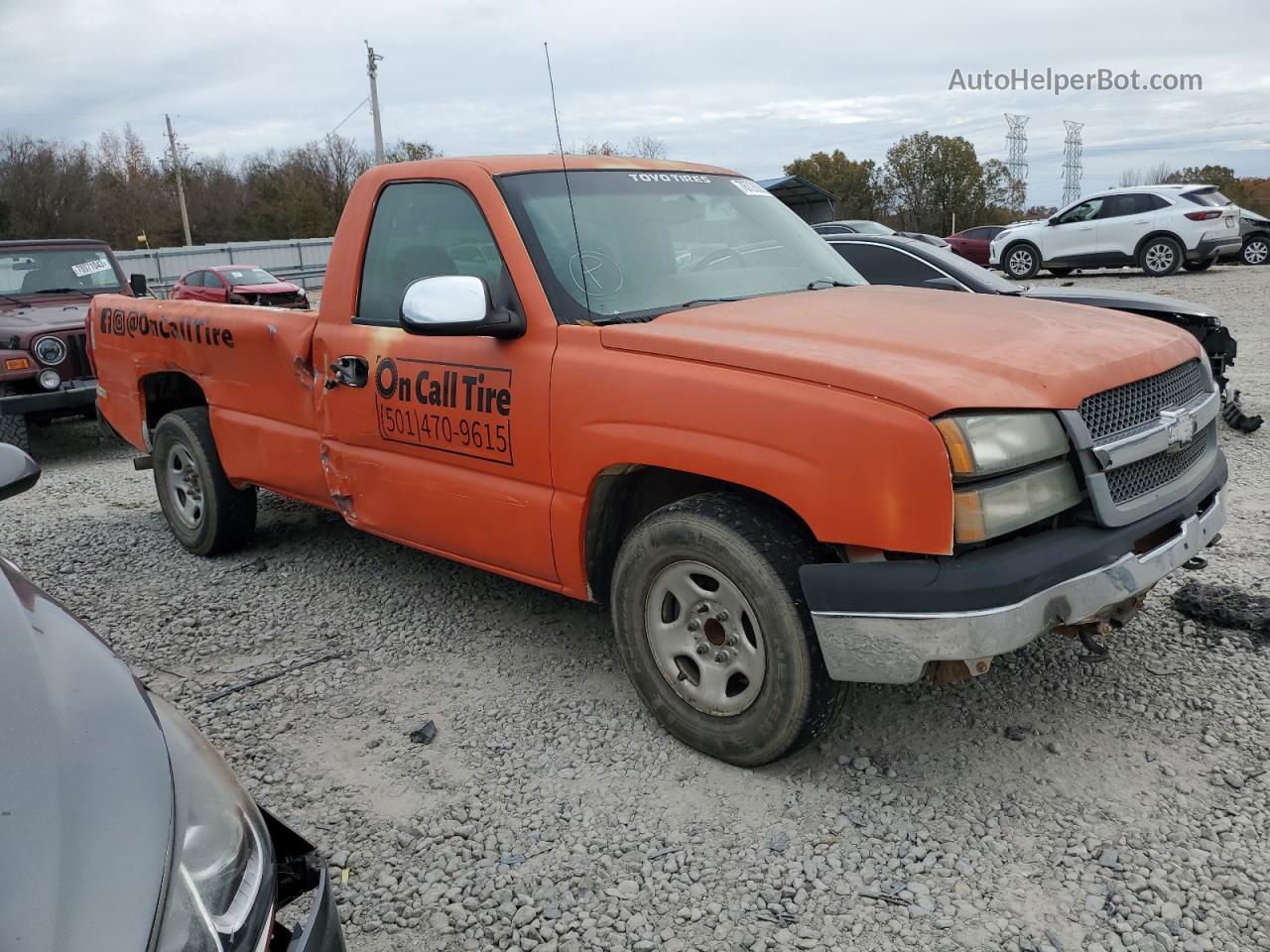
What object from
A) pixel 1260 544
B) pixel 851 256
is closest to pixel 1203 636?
pixel 1260 544

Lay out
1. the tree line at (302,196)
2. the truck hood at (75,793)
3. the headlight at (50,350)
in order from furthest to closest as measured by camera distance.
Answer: the tree line at (302,196), the headlight at (50,350), the truck hood at (75,793)

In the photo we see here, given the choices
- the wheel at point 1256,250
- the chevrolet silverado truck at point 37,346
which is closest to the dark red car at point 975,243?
the wheel at point 1256,250

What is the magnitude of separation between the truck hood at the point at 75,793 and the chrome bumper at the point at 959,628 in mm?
1627

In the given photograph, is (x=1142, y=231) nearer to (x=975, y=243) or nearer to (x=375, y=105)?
(x=975, y=243)

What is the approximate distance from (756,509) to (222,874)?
174 cm

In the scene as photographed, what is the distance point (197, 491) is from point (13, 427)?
12.6 feet

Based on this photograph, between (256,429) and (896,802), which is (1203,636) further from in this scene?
(256,429)

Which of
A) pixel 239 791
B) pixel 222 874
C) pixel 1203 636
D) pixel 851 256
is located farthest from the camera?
pixel 851 256

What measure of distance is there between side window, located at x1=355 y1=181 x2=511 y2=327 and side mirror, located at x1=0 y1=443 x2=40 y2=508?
4.98 ft

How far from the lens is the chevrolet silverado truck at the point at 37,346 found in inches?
315

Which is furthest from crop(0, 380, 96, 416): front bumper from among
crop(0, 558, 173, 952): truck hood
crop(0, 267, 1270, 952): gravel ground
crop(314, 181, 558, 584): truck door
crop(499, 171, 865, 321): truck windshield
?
crop(0, 558, 173, 952): truck hood

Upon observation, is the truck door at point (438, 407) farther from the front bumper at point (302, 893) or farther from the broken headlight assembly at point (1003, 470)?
the front bumper at point (302, 893)

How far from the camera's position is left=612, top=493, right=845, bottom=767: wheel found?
9.05 feet

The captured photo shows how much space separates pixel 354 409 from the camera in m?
3.96
